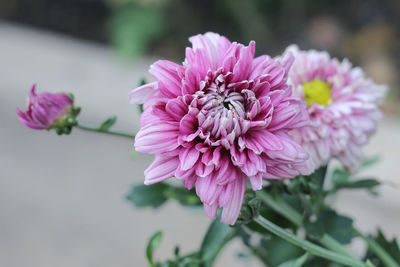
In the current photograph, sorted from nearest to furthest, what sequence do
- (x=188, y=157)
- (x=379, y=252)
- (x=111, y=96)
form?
(x=188, y=157), (x=379, y=252), (x=111, y=96)

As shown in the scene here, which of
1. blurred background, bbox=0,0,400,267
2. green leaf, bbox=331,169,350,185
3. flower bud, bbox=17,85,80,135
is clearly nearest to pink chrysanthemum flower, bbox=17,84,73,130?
flower bud, bbox=17,85,80,135

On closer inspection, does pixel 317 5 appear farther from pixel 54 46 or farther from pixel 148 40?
pixel 54 46

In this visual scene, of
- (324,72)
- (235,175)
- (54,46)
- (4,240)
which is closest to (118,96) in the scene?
(54,46)

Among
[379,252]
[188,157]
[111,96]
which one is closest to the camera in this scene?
[188,157]

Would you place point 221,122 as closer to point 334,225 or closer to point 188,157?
point 188,157

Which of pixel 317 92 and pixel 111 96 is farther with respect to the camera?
pixel 111 96

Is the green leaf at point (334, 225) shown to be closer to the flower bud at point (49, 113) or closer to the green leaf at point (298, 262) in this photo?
the green leaf at point (298, 262)

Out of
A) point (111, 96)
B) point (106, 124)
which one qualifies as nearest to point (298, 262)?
point (106, 124)

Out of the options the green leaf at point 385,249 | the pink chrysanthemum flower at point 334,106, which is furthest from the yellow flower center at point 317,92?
the green leaf at point 385,249
